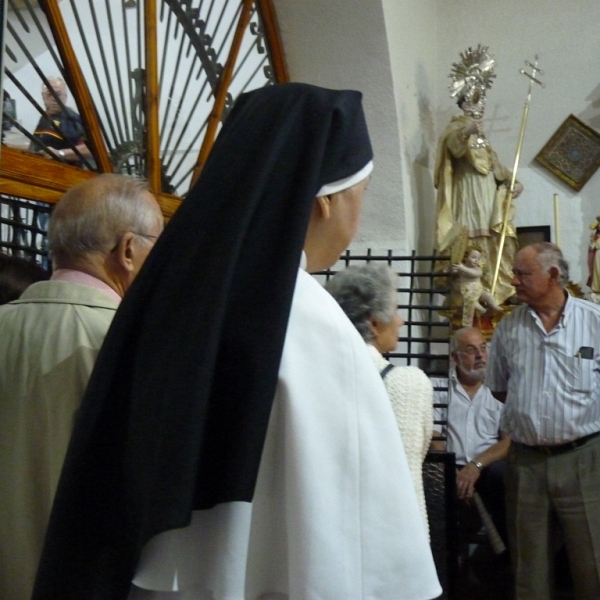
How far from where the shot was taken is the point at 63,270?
1.70 meters

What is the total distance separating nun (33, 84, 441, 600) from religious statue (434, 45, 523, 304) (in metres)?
5.07

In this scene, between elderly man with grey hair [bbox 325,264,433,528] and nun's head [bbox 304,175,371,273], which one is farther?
elderly man with grey hair [bbox 325,264,433,528]

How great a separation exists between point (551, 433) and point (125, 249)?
2.39 m

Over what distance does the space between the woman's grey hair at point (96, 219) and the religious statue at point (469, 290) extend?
4.04 m

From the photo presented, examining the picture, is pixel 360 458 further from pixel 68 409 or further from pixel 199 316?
pixel 68 409

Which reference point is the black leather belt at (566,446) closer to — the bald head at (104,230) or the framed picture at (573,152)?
the bald head at (104,230)

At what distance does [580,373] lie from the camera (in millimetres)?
3541

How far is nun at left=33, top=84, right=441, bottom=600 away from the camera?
1054 mm

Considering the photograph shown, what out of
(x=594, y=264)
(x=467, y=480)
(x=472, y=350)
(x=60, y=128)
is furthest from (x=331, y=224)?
(x=594, y=264)

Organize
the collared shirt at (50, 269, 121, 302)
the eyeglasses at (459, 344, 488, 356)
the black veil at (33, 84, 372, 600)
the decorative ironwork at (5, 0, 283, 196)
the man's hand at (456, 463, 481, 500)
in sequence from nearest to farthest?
the black veil at (33, 84, 372, 600)
the collared shirt at (50, 269, 121, 302)
the decorative ironwork at (5, 0, 283, 196)
the man's hand at (456, 463, 481, 500)
the eyeglasses at (459, 344, 488, 356)

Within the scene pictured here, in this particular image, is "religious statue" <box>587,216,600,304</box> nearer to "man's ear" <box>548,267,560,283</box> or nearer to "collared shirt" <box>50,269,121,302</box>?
"man's ear" <box>548,267,560,283</box>

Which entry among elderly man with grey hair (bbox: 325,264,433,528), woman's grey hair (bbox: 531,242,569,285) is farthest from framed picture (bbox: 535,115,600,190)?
elderly man with grey hair (bbox: 325,264,433,528)

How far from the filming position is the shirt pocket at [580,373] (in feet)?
11.5

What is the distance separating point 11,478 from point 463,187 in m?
5.21
